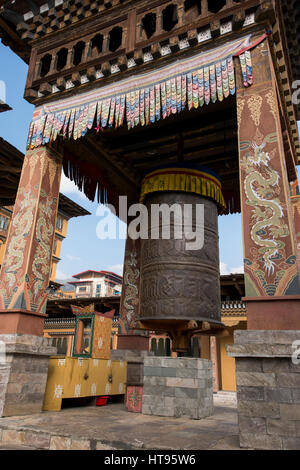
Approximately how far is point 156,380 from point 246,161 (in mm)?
3641

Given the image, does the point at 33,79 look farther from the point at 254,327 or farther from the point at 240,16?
the point at 254,327

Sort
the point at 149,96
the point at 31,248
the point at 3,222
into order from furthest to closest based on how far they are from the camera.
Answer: the point at 3,222 → the point at 31,248 → the point at 149,96

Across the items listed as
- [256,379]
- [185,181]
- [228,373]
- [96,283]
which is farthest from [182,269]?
[96,283]

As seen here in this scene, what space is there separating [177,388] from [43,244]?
10.8 ft

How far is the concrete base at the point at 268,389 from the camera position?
3.36 meters

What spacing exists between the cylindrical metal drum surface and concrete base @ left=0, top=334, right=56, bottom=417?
1751mm

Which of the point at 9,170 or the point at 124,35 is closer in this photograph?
the point at 124,35

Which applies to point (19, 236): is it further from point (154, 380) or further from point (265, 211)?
point (265, 211)

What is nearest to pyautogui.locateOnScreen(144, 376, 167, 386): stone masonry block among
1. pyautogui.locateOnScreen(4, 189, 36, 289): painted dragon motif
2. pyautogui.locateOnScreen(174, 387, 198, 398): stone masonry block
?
pyautogui.locateOnScreen(174, 387, 198, 398): stone masonry block

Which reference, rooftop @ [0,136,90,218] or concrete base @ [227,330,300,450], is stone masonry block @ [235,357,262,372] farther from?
rooftop @ [0,136,90,218]

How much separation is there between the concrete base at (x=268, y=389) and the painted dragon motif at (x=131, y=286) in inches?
190

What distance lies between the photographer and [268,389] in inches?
138

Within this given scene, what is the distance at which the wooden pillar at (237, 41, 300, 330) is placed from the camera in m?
3.89
